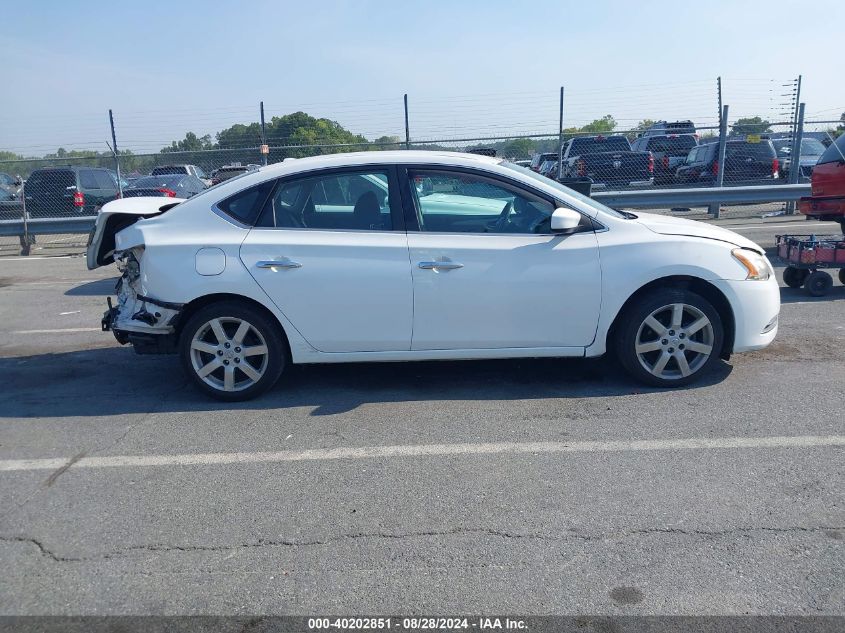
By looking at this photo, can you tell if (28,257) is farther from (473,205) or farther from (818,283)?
(818,283)

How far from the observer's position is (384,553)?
11.4 feet

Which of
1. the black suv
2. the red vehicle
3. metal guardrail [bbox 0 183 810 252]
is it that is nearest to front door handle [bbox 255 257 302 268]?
the red vehicle

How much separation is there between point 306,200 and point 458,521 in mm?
2691

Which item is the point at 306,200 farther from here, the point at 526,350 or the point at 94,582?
the point at 94,582

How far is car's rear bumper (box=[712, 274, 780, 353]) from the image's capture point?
210 inches

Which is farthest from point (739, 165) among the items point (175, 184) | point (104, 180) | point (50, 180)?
point (50, 180)

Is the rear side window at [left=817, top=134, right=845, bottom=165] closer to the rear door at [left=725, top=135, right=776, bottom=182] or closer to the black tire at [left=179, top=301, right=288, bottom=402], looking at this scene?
the black tire at [left=179, top=301, right=288, bottom=402]

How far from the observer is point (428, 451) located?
14.9ft

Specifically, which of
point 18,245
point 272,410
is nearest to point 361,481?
point 272,410

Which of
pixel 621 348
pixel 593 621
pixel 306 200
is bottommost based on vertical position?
pixel 593 621

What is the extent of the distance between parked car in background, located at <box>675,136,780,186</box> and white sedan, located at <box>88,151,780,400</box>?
13460mm

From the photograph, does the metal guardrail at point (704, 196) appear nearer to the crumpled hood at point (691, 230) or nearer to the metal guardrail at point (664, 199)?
the metal guardrail at point (664, 199)

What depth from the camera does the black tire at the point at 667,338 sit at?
531cm

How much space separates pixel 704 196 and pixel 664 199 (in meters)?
0.85
